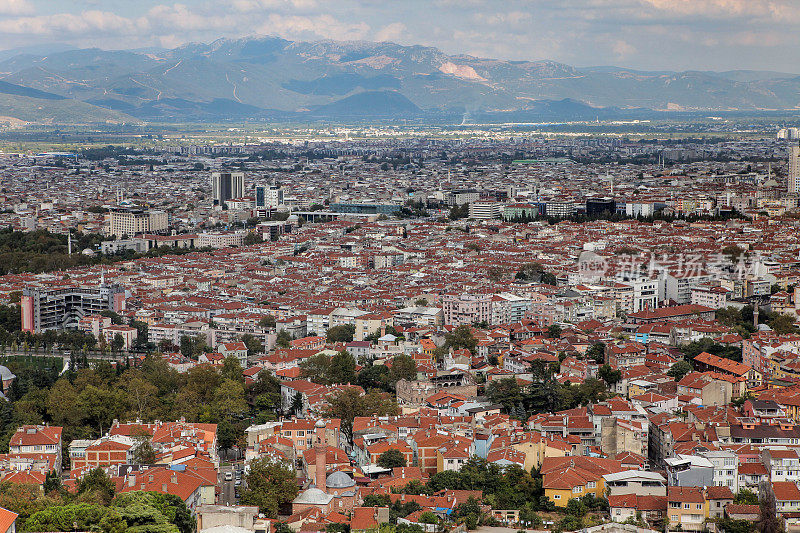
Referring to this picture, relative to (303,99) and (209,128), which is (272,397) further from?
(303,99)

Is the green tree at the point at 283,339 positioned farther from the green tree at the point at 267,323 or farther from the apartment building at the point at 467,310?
the apartment building at the point at 467,310

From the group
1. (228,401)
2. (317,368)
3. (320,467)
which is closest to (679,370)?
(317,368)

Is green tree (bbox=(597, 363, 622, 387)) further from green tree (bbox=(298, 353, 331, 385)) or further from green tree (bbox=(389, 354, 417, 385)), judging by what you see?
green tree (bbox=(298, 353, 331, 385))

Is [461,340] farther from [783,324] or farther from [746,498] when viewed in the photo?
[746,498]

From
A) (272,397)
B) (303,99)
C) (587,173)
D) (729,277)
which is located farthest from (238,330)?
(303,99)

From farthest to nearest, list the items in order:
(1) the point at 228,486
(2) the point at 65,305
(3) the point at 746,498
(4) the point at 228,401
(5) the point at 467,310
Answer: (2) the point at 65,305 < (5) the point at 467,310 < (4) the point at 228,401 < (1) the point at 228,486 < (3) the point at 746,498

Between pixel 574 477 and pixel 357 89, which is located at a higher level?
pixel 357 89
